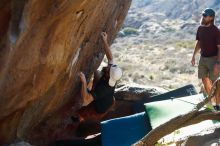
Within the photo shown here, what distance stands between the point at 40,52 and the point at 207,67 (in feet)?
15.9

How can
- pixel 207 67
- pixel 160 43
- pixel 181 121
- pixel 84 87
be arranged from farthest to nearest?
pixel 160 43
pixel 207 67
pixel 84 87
pixel 181 121

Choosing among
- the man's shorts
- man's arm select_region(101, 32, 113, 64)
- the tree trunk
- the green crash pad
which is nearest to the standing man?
the man's shorts

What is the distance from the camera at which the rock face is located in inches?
332

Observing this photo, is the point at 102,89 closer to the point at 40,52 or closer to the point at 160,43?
the point at 40,52

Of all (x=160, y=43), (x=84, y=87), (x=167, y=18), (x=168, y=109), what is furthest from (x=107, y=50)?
(x=167, y=18)

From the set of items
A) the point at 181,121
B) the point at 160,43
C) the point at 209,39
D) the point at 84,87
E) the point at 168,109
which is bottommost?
the point at 160,43

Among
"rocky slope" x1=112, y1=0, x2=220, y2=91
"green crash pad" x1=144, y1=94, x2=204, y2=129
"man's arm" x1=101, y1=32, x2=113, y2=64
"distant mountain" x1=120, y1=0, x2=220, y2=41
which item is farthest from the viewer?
"distant mountain" x1=120, y1=0, x2=220, y2=41

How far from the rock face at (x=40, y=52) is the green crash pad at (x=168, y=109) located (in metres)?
1.98

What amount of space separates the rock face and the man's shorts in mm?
2554

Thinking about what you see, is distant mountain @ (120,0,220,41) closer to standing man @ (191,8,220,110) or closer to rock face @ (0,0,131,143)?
standing man @ (191,8,220,110)

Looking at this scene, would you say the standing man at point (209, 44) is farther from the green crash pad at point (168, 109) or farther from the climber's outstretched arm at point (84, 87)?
the climber's outstretched arm at point (84, 87)

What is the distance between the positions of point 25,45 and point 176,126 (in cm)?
339

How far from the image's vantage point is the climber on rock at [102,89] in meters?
11.5

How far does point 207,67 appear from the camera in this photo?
481 inches
